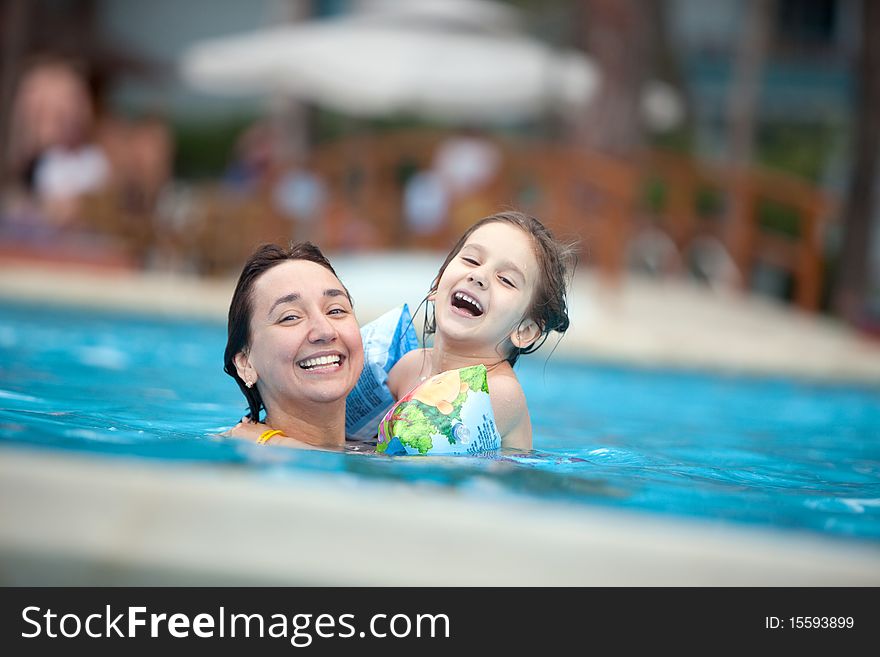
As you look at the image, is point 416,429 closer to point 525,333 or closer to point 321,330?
point 321,330

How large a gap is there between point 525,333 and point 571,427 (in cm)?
215

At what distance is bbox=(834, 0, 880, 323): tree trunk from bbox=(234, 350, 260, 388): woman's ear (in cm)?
1014

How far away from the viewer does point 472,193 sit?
37.1 feet

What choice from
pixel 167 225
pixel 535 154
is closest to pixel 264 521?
pixel 535 154

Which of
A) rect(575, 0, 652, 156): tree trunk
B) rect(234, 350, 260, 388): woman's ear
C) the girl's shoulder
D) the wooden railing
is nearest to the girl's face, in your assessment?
the girl's shoulder

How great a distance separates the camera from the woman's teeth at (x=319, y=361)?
10.2ft

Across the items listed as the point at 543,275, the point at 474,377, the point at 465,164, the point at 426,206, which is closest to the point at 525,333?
the point at 543,275

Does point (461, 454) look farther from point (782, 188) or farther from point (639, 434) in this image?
point (782, 188)

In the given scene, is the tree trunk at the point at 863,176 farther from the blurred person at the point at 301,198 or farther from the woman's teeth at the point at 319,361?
the woman's teeth at the point at 319,361

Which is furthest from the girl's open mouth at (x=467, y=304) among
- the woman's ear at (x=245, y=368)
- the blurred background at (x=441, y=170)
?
the blurred background at (x=441, y=170)

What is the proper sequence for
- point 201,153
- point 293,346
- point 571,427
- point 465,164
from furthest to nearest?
point 201,153 → point 465,164 → point 571,427 → point 293,346

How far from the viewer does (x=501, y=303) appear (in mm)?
3262

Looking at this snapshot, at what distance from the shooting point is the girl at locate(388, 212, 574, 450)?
3.28 metres

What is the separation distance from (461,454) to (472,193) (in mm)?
8285
